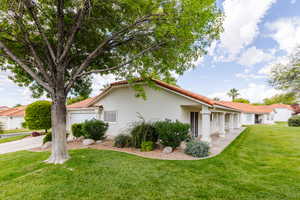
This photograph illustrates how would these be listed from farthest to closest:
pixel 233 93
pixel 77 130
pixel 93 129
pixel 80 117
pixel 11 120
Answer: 1. pixel 233 93
2. pixel 11 120
3. pixel 80 117
4. pixel 77 130
5. pixel 93 129

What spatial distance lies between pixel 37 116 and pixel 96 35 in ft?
46.8

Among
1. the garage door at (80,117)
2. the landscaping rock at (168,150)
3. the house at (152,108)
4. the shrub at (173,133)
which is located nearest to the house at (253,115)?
the house at (152,108)

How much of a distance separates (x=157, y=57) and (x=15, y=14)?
22.0 ft

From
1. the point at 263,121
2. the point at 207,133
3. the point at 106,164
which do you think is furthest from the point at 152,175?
the point at 263,121

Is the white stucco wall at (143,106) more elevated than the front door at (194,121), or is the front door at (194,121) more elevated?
the white stucco wall at (143,106)

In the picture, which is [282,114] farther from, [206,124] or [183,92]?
[183,92]

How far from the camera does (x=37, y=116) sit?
56.1 feet

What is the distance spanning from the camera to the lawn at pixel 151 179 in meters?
4.18

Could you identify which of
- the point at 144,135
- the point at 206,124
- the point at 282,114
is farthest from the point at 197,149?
the point at 282,114

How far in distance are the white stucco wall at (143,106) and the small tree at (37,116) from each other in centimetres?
817

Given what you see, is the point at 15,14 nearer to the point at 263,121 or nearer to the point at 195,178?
the point at 195,178

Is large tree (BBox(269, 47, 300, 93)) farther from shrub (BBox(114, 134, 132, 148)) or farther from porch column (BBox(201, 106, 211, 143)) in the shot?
shrub (BBox(114, 134, 132, 148))

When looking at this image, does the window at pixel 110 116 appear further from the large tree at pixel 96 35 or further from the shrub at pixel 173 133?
the shrub at pixel 173 133

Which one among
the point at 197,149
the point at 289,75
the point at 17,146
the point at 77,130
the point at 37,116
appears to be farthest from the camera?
the point at 37,116
